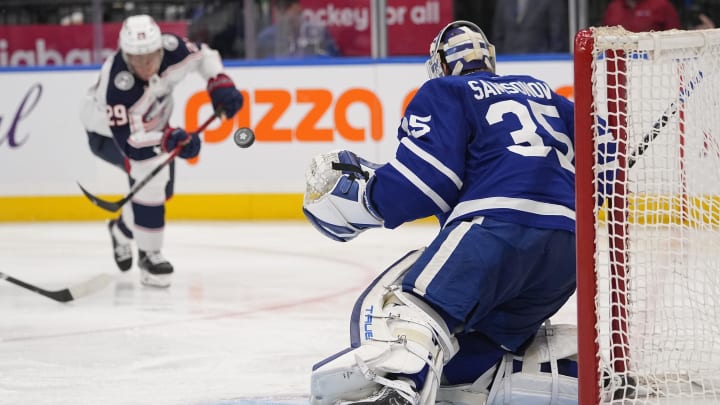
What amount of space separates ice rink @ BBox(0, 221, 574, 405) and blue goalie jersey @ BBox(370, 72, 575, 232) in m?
0.57

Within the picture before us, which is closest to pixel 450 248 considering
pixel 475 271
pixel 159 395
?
pixel 475 271

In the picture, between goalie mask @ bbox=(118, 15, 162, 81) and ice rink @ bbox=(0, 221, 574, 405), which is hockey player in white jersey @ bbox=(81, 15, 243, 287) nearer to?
goalie mask @ bbox=(118, 15, 162, 81)

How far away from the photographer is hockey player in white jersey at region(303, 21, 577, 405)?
6.63ft

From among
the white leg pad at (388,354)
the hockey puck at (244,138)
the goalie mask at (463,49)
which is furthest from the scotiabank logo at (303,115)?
the white leg pad at (388,354)

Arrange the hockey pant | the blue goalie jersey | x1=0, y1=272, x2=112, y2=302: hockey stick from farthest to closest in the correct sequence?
the hockey pant, x1=0, y1=272, x2=112, y2=302: hockey stick, the blue goalie jersey

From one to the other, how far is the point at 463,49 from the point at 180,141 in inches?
81.0

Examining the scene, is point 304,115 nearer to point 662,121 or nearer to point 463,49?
point 463,49

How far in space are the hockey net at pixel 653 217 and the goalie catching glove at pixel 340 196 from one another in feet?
1.32

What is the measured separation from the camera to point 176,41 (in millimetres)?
4434

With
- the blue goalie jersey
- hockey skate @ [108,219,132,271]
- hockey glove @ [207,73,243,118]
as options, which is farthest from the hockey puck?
hockey skate @ [108,219,132,271]

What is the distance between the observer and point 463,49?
232cm

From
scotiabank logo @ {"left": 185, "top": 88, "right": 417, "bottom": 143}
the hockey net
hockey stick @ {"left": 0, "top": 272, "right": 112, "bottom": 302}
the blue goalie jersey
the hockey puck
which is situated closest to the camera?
the hockey net

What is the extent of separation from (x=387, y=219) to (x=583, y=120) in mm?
389

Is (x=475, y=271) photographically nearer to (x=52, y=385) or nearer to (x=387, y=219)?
(x=387, y=219)
